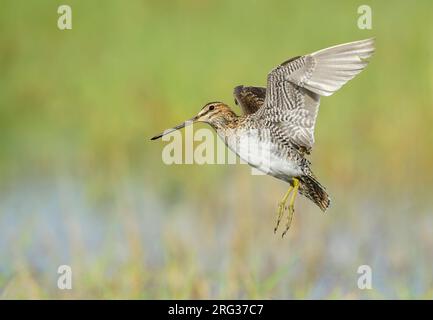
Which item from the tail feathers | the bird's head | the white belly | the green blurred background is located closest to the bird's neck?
the bird's head

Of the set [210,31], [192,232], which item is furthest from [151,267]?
[210,31]

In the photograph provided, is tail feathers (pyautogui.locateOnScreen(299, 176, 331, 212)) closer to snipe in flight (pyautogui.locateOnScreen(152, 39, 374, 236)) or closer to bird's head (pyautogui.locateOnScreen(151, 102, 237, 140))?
snipe in flight (pyautogui.locateOnScreen(152, 39, 374, 236))

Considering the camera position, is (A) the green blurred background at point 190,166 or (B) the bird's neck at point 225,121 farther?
(A) the green blurred background at point 190,166

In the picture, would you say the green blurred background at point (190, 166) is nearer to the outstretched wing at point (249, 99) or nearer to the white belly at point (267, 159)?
the outstretched wing at point (249, 99)

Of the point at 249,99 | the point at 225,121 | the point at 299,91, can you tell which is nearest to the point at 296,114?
the point at 299,91

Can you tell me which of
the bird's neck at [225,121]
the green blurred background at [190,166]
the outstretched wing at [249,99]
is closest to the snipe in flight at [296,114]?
the bird's neck at [225,121]
